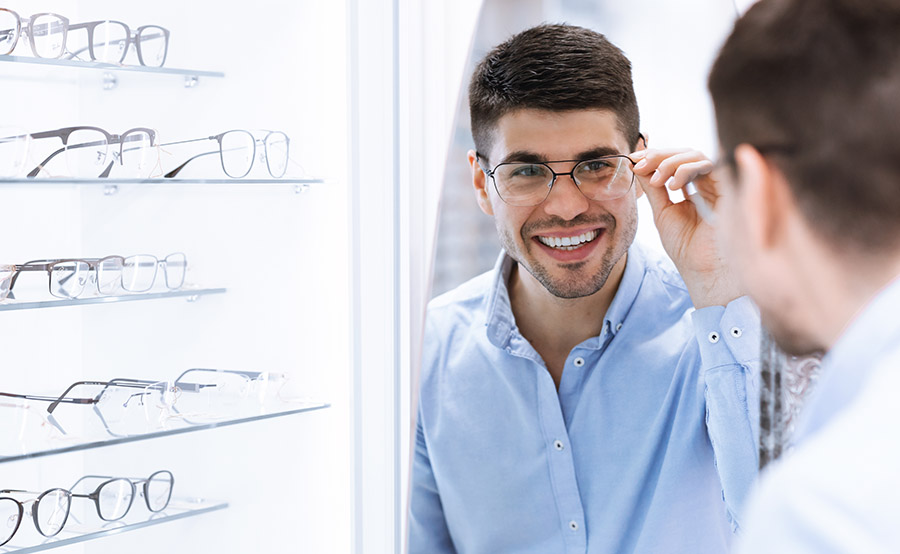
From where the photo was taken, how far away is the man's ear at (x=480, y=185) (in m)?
1.19

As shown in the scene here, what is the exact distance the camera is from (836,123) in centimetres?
61

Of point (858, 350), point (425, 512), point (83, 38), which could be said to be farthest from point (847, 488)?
point (83, 38)

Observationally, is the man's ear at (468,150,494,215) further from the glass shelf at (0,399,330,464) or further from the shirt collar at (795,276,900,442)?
the shirt collar at (795,276,900,442)

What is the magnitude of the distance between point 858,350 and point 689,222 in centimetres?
52

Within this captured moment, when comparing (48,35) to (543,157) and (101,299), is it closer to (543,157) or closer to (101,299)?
(101,299)

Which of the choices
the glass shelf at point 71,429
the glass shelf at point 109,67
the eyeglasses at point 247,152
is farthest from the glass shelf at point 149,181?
the glass shelf at point 71,429

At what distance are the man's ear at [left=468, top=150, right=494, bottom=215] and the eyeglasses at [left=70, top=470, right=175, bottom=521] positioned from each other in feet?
2.06

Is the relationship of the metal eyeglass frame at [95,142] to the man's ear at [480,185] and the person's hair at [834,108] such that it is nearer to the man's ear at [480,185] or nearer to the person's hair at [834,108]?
the man's ear at [480,185]

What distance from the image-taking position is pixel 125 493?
1311 millimetres

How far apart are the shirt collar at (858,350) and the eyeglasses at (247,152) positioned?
3.37 feet

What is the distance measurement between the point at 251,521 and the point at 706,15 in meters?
1.01

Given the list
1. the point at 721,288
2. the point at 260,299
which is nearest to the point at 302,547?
the point at 260,299

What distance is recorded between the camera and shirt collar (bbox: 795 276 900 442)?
540 millimetres

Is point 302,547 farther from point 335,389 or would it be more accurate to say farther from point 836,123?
point 836,123
